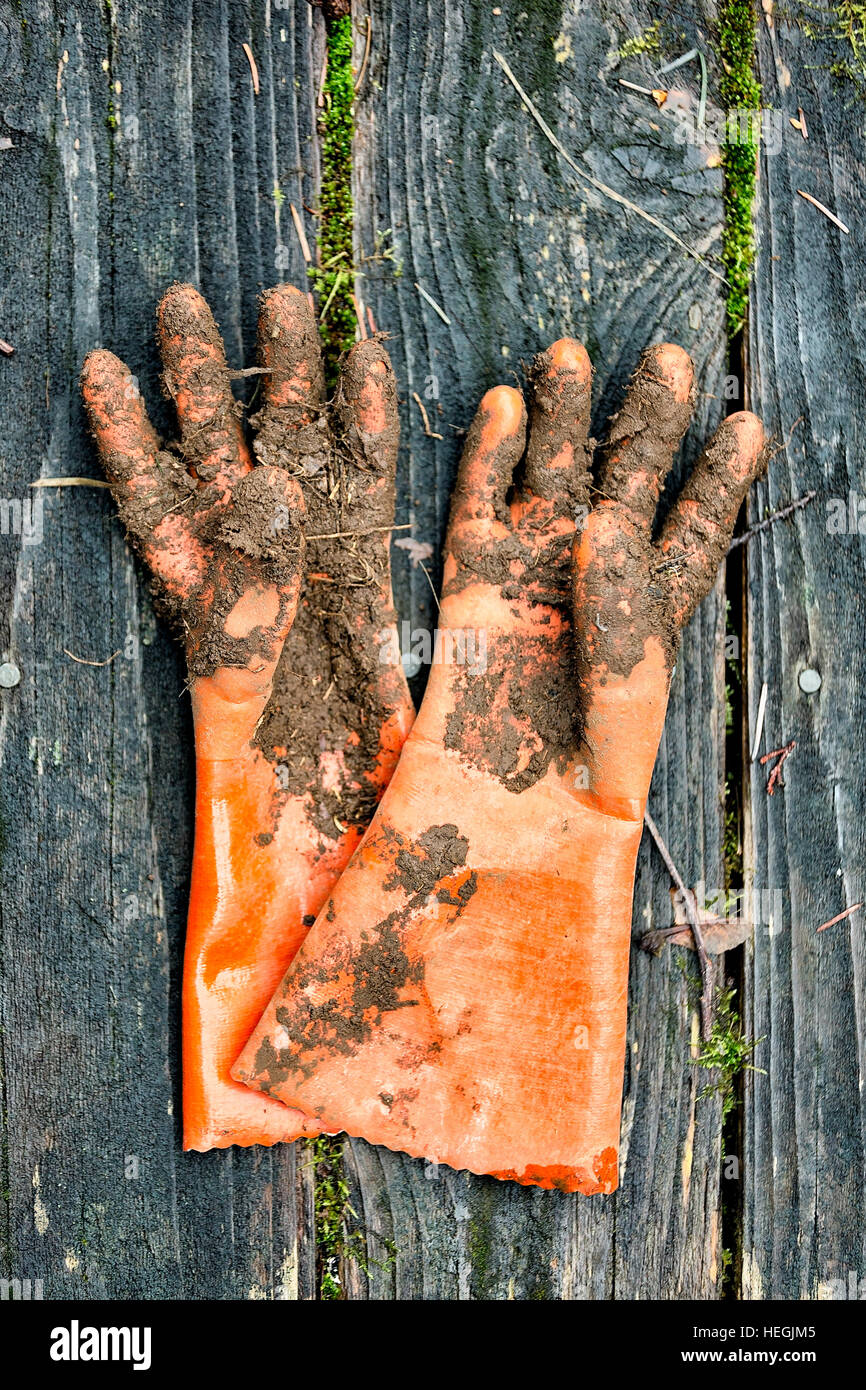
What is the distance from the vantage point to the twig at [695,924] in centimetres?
194

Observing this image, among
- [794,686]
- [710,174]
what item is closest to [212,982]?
[794,686]

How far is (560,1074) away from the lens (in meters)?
1.85

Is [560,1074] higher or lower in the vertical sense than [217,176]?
lower

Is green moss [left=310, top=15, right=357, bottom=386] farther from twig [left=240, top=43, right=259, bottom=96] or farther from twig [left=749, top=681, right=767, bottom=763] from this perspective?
twig [left=749, top=681, right=767, bottom=763]

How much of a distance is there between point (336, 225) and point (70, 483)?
71cm

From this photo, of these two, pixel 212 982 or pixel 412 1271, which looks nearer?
pixel 212 982

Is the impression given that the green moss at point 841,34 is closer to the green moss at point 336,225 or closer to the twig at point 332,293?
the green moss at point 336,225

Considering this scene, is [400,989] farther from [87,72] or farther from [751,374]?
[87,72]

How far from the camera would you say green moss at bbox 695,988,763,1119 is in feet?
6.56

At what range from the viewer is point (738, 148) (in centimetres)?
191

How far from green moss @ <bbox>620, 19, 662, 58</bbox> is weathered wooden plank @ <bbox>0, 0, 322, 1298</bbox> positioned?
1.94ft

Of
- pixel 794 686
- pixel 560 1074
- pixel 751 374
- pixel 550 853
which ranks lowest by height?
pixel 560 1074

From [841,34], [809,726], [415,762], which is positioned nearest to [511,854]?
[415,762]
